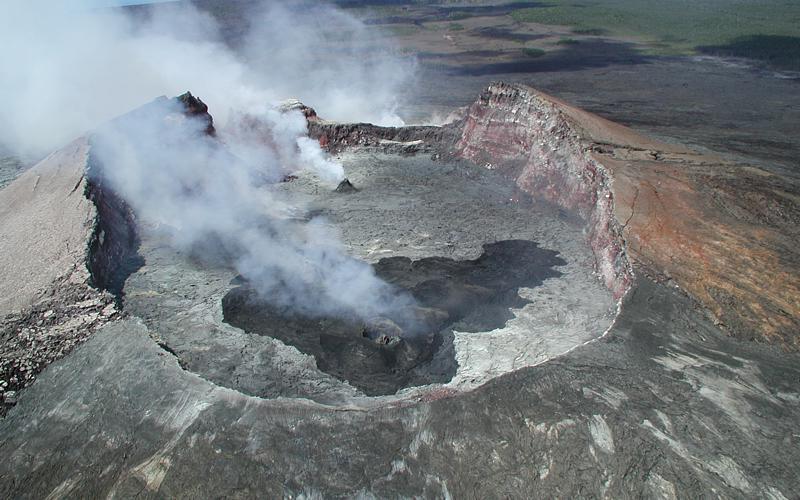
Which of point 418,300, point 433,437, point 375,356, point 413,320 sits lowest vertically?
point 418,300

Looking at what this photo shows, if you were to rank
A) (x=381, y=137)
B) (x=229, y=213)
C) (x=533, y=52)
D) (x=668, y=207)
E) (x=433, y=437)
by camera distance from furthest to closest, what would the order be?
1. (x=533, y=52)
2. (x=381, y=137)
3. (x=229, y=213)
4. (x=668, y=207)
5. (x=433, y=437)

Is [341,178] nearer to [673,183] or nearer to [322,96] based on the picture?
[673,183]

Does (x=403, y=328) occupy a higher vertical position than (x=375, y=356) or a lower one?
lower

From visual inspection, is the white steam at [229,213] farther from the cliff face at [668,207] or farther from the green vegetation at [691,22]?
the green vegetation at [691,22]

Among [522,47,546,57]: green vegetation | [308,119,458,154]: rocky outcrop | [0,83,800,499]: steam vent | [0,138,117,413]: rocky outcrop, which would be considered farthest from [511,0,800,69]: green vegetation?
[0,138,117,413]: rocky outcrop

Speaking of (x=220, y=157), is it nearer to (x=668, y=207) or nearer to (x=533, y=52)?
(x=668, y=207)

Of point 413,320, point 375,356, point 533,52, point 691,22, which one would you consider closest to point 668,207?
point 413,320

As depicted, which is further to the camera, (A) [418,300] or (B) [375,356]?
(A) [418,300]
